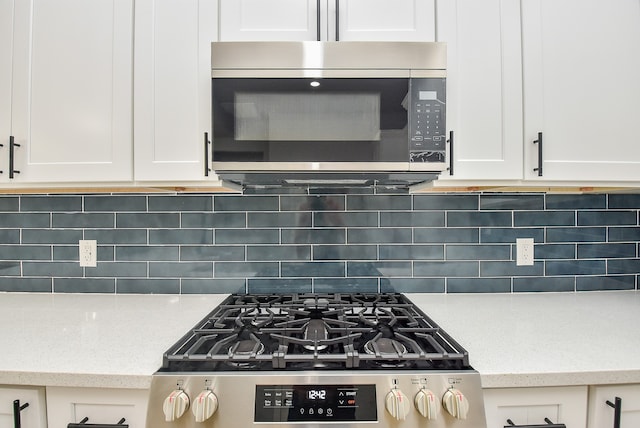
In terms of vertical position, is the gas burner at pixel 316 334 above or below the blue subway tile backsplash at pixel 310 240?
below

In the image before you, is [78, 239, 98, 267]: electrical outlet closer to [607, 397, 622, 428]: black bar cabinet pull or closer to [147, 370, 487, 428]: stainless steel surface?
[147, 370, 487, 428]: stainless steel surface

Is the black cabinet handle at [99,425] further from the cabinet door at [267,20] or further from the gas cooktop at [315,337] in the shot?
the cabinet door at [267,20]

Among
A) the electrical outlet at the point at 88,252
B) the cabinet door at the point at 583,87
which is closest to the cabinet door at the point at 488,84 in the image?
the cabinet door at the point at 583,87

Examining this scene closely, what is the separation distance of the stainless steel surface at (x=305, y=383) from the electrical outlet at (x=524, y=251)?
0.87 meters

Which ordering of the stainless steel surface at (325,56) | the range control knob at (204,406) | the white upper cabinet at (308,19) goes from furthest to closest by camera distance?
the white upper cabinet at (308,19), the stainless steel surface at (325,56), the range control knob at (204,406)

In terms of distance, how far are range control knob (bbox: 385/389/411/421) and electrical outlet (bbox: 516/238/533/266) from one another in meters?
1.01

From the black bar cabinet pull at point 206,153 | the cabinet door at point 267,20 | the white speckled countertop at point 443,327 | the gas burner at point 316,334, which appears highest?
the cabinet door at point 267,20

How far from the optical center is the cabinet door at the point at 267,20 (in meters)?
1.08

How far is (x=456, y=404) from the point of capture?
2.28ft

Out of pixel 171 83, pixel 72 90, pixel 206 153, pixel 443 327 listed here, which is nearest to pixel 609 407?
pixel 443 327

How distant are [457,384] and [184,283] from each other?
1135 millimetres

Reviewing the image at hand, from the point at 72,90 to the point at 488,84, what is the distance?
1.44 metres

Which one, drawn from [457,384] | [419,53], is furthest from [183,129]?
[457,384]

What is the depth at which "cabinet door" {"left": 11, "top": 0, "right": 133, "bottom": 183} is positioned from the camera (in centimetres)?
110
